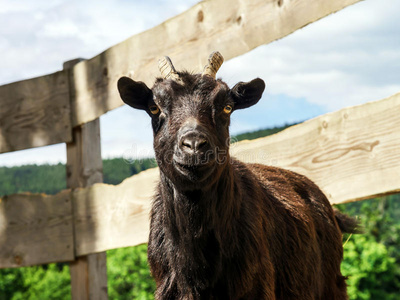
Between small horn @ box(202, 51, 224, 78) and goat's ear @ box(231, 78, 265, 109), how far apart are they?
179mm

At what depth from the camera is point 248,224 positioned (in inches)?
126

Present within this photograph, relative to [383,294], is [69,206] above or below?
above

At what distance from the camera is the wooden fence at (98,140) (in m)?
3.80

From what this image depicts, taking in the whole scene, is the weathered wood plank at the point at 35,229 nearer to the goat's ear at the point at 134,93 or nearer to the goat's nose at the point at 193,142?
the goat's ear at the point at 134,93

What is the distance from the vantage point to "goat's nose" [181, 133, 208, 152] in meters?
2.73

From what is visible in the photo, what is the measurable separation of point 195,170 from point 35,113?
3640mm

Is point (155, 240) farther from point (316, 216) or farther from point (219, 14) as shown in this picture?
point (219, 14)

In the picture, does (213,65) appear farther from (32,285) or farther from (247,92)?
(32,285)

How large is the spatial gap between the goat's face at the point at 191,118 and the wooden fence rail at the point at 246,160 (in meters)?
0.93

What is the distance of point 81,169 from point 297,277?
9.30ft

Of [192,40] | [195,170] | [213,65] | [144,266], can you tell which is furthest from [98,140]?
[144,266]

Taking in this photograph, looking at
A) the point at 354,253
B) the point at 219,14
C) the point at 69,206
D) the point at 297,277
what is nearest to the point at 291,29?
the point at 219,14

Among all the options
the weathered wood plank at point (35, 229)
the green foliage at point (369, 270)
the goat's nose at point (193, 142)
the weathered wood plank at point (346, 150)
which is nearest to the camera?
the goat's nose at point (193, 142)

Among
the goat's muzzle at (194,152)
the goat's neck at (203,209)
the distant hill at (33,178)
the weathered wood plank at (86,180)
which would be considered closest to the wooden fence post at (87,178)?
the weathered wood plank at (86,180)
